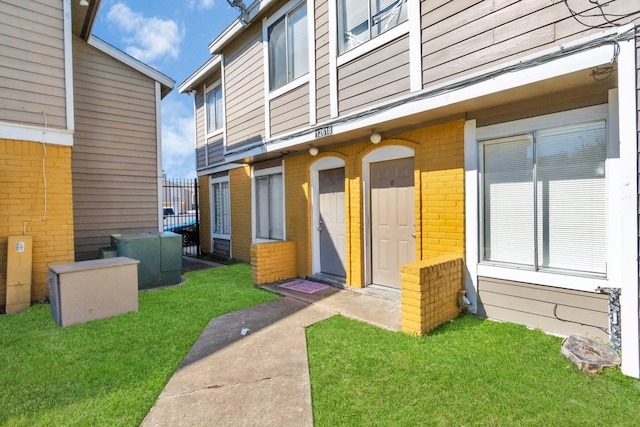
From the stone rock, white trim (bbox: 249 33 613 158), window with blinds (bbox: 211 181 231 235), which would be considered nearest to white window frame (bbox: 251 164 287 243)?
window with blinds (bbox: 211 181 231 235)

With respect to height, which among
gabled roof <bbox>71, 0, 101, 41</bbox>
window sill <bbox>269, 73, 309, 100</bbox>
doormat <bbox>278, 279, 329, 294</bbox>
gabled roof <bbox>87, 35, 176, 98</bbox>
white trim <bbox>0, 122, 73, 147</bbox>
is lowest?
doormat <bbox>278, 279, 329, 294</bbox>

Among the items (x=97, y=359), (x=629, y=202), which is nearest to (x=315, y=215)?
(x=97, y=359)

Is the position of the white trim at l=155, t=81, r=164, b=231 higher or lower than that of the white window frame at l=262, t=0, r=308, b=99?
lower

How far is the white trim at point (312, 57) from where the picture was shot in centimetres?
602

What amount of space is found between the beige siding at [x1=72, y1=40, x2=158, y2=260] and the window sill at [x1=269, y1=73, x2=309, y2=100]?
10.1 feet

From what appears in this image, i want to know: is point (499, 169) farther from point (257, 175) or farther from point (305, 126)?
point (257, 175)

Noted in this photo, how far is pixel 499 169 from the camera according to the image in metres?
4.30

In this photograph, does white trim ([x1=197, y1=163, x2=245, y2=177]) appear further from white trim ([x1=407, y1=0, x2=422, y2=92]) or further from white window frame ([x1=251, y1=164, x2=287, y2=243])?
white trim ([x1=407, y1=0, x2=422, y2=92])

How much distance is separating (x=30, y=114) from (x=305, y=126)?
4.39m

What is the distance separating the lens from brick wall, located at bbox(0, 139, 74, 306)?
205 inches

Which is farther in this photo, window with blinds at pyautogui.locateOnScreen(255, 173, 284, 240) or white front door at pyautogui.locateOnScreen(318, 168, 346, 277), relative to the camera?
window with blinds at pyautogui.locateOnScreen(255, 173, 284, 240)

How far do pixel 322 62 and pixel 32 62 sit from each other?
4.61 meters

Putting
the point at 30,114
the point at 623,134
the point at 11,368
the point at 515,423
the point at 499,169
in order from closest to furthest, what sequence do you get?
A: the point at 515,423
the point at 623,134
the point at 11,368
the point at 499,169
the point at 30,114

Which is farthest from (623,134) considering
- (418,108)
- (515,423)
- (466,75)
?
(515,423)
